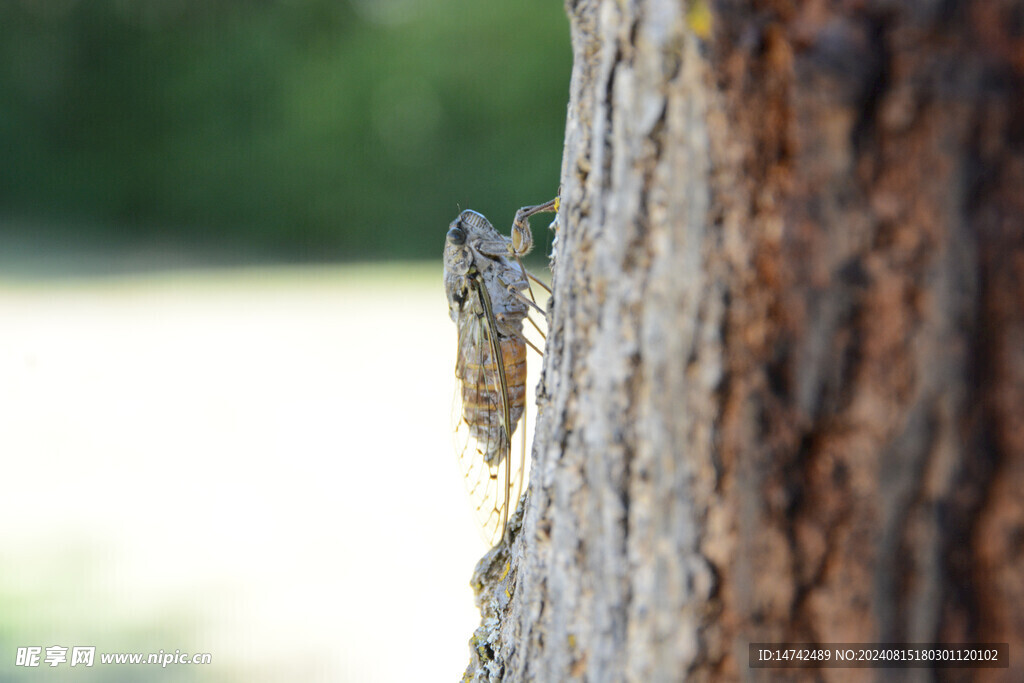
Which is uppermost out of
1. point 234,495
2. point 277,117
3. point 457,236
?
point 277,117

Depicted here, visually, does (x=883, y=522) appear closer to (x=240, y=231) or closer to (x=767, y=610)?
(x=767, y=610)

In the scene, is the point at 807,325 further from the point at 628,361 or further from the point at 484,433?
the point at 484,433

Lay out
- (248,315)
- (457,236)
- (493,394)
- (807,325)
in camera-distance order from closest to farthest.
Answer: (807,325), (493,394), (457,236), (248,315)

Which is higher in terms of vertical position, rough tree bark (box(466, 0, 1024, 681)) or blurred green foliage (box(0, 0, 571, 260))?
blurred green foliage (box(0, 0, 571, 260))

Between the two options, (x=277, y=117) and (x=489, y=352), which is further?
(x=277, y=117)

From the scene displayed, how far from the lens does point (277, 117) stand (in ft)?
28.1

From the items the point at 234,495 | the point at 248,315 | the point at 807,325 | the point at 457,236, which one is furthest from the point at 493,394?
the point at 248,315

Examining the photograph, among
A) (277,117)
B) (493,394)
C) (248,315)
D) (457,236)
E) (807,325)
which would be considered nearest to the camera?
(807,325)

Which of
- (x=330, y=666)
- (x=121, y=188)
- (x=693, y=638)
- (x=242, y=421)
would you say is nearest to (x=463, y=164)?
(x=121, y=188)

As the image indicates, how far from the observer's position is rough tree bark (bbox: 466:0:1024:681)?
0.51m

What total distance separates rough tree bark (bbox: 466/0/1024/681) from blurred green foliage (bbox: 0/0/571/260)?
7416 millimetres

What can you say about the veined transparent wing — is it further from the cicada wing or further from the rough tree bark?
the rough tree bark

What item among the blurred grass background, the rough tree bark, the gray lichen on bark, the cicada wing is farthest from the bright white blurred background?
the rough tree bark

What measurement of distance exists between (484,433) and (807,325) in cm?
101
